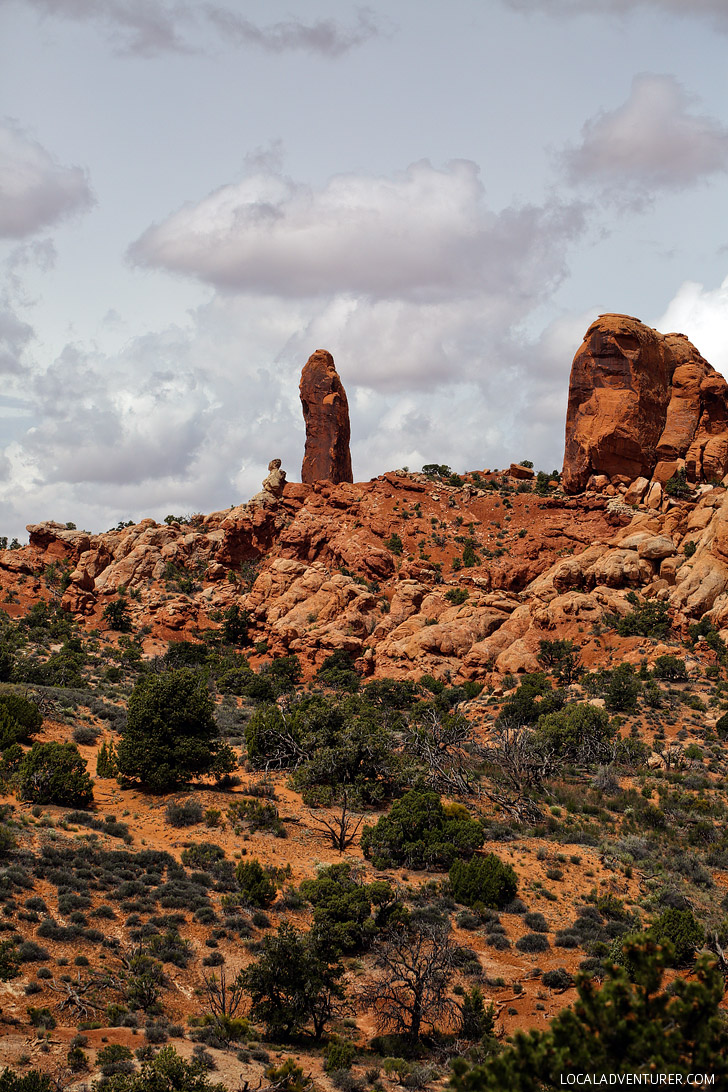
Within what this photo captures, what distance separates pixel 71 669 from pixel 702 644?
37.9m

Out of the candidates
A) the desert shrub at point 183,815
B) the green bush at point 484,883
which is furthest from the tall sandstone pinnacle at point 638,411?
the desert shrub at point 183,815

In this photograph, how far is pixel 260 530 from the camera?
73500mm

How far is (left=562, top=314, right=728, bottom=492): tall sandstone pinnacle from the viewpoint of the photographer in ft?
217

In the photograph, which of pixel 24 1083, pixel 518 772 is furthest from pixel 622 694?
pixel 24 1083

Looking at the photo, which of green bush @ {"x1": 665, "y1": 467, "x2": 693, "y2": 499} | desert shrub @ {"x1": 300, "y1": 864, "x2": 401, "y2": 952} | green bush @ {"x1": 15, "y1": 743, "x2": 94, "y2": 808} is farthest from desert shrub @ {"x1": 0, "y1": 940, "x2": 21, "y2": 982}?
green bush @ {"x1": 665, "y1": 467, "x2": 693, "y2": 499}

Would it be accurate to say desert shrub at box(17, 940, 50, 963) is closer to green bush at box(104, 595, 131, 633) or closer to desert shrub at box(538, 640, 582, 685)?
desert shrub at box(538, 640, 582, 685)

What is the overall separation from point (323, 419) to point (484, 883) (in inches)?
2228

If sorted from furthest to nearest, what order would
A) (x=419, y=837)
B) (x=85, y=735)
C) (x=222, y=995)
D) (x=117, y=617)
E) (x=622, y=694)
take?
(x=117, y=617) → (x=622, y=694) → (x=85, y=735) → (x=419, y=837) → (x=222, y=995)

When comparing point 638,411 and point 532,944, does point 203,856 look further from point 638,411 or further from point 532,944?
point 638,411

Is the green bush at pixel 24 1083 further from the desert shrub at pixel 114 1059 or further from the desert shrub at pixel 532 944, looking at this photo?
the desert shrub at pixel 532 944

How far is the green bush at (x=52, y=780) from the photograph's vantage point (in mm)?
27981

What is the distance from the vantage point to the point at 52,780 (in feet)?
92.3

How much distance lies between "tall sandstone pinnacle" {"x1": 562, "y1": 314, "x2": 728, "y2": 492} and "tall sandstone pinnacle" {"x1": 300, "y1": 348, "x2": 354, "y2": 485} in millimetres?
21271

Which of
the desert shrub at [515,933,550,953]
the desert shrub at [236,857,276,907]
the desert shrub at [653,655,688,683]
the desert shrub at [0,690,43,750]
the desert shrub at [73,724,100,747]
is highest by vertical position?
the desert shrub at [653,655,688,683]
